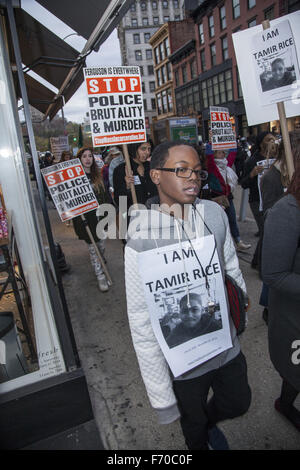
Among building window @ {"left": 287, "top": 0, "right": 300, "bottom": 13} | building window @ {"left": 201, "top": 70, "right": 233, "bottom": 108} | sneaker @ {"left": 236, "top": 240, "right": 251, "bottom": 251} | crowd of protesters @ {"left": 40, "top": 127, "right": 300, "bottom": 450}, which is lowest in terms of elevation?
sneaker @ {"left": 236, "top": 240, "right": 251, "bottom": 251}

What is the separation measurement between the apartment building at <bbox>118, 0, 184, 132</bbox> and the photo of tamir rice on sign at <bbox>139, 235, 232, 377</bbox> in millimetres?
67865

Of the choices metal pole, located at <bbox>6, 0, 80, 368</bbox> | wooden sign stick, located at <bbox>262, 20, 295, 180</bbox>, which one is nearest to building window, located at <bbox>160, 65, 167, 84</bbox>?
wooden sign stick, located at <bbox>262, 20, 295, 180</bbox>

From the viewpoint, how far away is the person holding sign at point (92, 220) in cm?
514

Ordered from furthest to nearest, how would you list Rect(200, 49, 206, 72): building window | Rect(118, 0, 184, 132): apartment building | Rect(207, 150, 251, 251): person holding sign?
1. Rect(118, 0, 184, 132): apartment building
2. Rect(200, 49, 206, 72): building window
3. Rect(207, 150, 251, 251): person holding sign

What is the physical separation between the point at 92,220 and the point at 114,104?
1994 mm

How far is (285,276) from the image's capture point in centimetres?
180

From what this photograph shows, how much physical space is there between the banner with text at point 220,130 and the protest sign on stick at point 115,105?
220cm

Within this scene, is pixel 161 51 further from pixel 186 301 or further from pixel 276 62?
pixel 186 301

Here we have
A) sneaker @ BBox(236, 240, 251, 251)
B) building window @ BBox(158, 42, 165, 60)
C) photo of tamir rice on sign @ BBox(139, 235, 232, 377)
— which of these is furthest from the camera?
building window @ BBox(158, 42, 165, 60)

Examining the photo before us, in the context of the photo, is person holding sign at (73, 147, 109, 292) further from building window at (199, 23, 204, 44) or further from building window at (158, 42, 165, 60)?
building window at (158, 42, 165, 60)

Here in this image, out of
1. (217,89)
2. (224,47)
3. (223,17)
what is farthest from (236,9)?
(217,89)

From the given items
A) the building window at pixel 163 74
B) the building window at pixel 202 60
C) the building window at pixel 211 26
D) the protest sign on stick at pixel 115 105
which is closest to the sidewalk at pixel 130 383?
the protest sign on stick at pixel 115 105

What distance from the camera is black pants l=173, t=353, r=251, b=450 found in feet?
5.71
